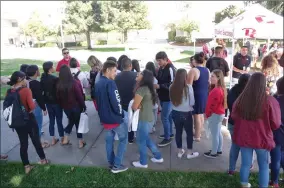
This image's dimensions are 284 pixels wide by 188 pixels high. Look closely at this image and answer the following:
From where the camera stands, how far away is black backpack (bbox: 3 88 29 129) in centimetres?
391

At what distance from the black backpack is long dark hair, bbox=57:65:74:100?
798 millimetres

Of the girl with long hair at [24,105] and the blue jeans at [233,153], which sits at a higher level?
the girl with long hair at [24,105]

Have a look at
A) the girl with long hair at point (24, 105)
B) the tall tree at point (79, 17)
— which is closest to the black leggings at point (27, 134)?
the girl with long hair at point (24, 105)

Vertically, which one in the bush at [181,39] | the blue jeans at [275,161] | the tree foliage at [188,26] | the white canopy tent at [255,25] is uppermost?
the tree foliage at [188,26]

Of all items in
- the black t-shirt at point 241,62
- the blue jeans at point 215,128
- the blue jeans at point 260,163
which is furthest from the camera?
the black t-shirt at point 241,62

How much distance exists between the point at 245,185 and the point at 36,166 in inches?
137

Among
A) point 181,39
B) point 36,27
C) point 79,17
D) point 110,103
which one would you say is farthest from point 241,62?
point 36,27

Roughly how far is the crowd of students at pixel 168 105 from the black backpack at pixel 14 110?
0.35 feet

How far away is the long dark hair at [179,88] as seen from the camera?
13.4 ft

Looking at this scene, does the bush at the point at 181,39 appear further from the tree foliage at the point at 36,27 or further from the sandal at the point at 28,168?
the sandal at the point at 28,168

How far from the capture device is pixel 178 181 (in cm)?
392

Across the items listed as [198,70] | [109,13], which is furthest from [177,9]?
[198,70]

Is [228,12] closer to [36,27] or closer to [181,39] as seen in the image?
[181,39]

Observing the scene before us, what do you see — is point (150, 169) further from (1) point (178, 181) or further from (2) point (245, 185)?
(2) point (245, 185)
